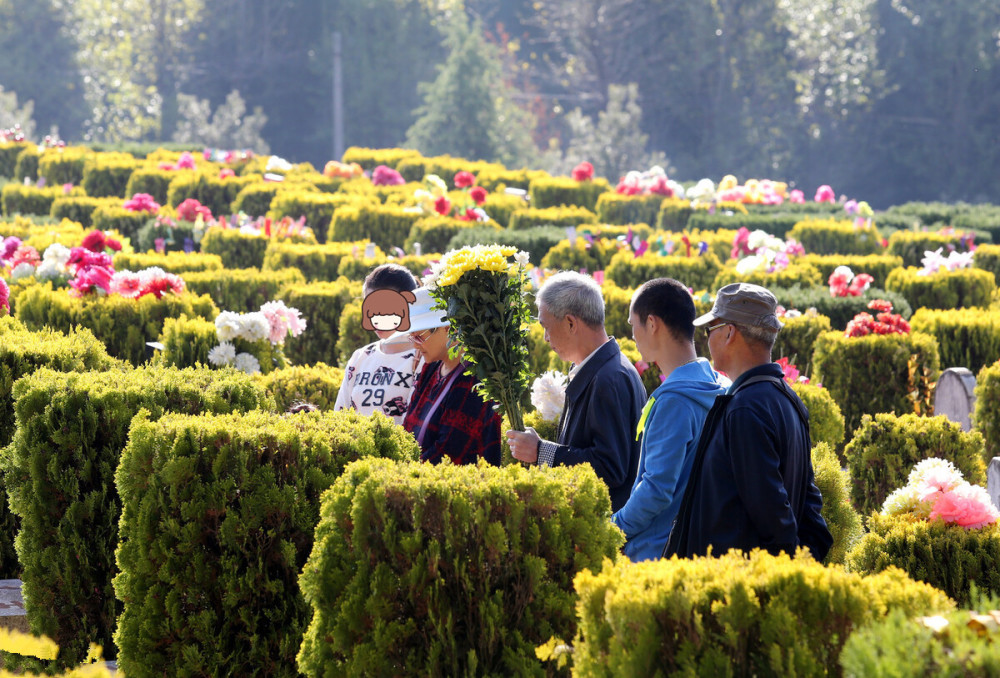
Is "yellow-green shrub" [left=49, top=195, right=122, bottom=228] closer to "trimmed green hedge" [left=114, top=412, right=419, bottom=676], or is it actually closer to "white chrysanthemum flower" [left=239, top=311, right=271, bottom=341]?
"white chrysanthemum flower" [left=239, top=311, right=271, bottom=341]

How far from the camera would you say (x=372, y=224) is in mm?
17188

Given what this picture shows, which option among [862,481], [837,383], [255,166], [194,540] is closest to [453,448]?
[194,540]

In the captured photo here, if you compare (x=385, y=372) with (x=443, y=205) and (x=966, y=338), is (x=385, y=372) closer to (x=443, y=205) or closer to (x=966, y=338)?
(x=966, y=338)

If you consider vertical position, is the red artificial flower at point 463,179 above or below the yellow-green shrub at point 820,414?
above

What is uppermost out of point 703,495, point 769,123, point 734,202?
point 769,123

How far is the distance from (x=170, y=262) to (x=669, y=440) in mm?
8993

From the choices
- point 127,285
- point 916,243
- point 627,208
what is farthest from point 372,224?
point 127,285

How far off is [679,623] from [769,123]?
145 ft

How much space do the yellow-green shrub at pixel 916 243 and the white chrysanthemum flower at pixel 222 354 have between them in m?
11.7

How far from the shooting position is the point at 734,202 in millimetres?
21594

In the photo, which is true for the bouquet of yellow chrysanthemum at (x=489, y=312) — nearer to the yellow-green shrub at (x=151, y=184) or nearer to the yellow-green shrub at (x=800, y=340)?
the yellow-green shrub at (x=800, y=340)

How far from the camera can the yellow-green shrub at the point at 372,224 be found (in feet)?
56.3

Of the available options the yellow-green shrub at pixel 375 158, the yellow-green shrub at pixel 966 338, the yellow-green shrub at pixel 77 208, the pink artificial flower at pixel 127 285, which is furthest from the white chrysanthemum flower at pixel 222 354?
the yellow-green shrub at pixel 375 158

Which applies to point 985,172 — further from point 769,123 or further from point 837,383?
point 837,383
